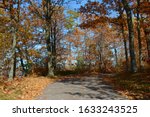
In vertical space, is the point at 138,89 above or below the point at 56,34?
below

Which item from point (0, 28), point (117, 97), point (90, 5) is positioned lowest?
point (117, 97)

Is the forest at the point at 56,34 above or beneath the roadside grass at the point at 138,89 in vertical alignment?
above

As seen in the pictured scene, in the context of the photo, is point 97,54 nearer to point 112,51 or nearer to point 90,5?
point 112,51

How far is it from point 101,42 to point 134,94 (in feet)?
160

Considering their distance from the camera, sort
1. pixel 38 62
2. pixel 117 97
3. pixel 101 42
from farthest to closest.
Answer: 1. pixel 101 42
2. pixel 38 62
3. pixel 117 97

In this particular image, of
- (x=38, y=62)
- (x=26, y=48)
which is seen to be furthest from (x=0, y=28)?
(x=38, y=62)

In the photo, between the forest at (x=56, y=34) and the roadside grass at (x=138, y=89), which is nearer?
the roadside grass at (x=138, y=89)

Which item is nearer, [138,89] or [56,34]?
[138,89]

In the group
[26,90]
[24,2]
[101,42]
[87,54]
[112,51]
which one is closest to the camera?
[26,90]

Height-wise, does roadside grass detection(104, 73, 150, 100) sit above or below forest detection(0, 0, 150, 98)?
below

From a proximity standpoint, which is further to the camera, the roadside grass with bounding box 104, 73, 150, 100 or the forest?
the forest

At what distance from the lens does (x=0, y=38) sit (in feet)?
78.6

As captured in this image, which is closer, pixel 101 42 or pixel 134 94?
pixel 134 94

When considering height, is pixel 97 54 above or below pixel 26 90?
above
